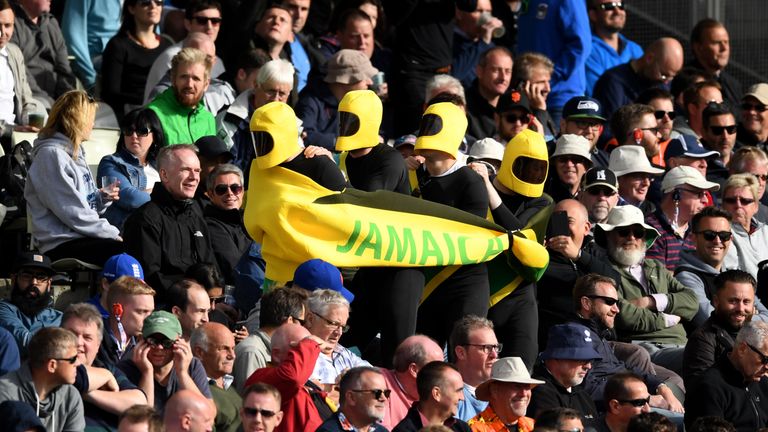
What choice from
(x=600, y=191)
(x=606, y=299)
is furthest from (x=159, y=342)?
(x=600, y=191)

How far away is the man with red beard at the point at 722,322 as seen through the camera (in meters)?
12.2

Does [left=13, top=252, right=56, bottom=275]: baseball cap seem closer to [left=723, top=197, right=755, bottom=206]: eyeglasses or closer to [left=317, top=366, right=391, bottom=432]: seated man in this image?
[left=317, top=366, right=391, bottom=432]: seated man

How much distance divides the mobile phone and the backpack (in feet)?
11.6

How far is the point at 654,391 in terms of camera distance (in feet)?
39.7

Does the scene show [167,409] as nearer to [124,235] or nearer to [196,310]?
[196,310]

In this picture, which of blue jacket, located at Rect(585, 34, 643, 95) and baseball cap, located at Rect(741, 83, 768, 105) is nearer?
baseball cap, located at Rect(741, 83, 768, 105)

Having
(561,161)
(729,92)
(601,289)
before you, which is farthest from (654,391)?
(729,92)

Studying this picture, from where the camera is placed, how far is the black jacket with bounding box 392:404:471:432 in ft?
32.2

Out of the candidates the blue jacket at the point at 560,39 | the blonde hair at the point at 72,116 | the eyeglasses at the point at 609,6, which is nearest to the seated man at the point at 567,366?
the blonde hair at the point at 72,116

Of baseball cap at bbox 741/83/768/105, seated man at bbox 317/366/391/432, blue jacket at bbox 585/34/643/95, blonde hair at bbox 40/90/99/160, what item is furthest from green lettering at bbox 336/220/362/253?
blue jacket at bbox 585/34/643/95

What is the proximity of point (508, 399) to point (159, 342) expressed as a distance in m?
1.95

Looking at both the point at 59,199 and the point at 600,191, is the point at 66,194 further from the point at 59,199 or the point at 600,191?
the point at 600,191

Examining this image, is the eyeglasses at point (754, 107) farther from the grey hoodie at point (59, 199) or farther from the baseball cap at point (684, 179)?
the grey hoodie at point (59, 199)

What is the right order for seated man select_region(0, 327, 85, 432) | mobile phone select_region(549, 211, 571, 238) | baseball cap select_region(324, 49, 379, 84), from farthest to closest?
baseball cap select_region(324, 49, 379, 84) → mobile phone select_region(549, 211, 571, 238) → seated man select_region(0, 327, 85, 432)
